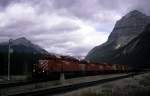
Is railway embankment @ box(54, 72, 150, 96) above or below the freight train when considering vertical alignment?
below

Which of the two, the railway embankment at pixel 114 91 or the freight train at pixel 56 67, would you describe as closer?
the railway embankment at pixel 114 91

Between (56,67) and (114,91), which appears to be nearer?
(114,91)

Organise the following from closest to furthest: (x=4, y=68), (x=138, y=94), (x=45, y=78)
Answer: (x=138, y=94)
(x=45, y=78)
(x=4, y=68)

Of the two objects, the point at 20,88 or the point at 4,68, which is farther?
the point at 4,68

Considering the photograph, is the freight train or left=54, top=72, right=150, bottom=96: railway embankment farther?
the freight train

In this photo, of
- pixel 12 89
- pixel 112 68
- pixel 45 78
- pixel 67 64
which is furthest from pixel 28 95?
pixel 112 68

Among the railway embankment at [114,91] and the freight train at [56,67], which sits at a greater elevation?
the freight train at [56,67]

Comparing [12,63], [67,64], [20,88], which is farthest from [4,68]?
[20,88]

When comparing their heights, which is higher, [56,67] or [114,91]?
[56,67]

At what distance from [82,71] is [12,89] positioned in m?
34.1

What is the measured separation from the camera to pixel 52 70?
49.2m

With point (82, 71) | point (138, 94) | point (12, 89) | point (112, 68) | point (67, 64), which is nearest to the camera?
point (138, 94)

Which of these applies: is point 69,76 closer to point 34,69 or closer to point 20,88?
point 34,69

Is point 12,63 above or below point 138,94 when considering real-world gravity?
above
